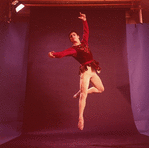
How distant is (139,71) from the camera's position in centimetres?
326

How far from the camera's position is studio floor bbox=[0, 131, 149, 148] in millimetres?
2275

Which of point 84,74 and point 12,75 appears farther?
point 12,75

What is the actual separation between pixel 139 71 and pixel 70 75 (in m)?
1.49

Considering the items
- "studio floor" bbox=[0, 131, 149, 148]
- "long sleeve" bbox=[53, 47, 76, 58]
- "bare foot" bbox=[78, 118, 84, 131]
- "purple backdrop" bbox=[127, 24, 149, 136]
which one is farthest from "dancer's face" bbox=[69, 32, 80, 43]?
"studio floor" bbox=[0, 131, 149, 148]

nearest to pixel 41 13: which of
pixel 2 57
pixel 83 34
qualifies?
pixel 83 34

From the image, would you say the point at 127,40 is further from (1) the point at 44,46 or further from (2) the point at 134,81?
(1) the point at 44,46

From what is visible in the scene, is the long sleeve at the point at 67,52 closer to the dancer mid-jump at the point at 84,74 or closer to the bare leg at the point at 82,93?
the dancer mid-jump at the point at 84,74

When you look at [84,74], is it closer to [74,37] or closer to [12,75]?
[74,37]

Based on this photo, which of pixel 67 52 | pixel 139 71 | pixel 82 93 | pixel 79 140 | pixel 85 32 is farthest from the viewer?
pixel 139 71

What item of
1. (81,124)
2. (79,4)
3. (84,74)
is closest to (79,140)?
(81,124)

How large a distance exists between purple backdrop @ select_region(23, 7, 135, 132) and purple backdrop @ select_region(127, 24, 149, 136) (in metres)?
0.22

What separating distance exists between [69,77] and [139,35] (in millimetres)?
1831

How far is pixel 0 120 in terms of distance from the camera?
2912mm

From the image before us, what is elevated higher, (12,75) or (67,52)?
(67,52)
